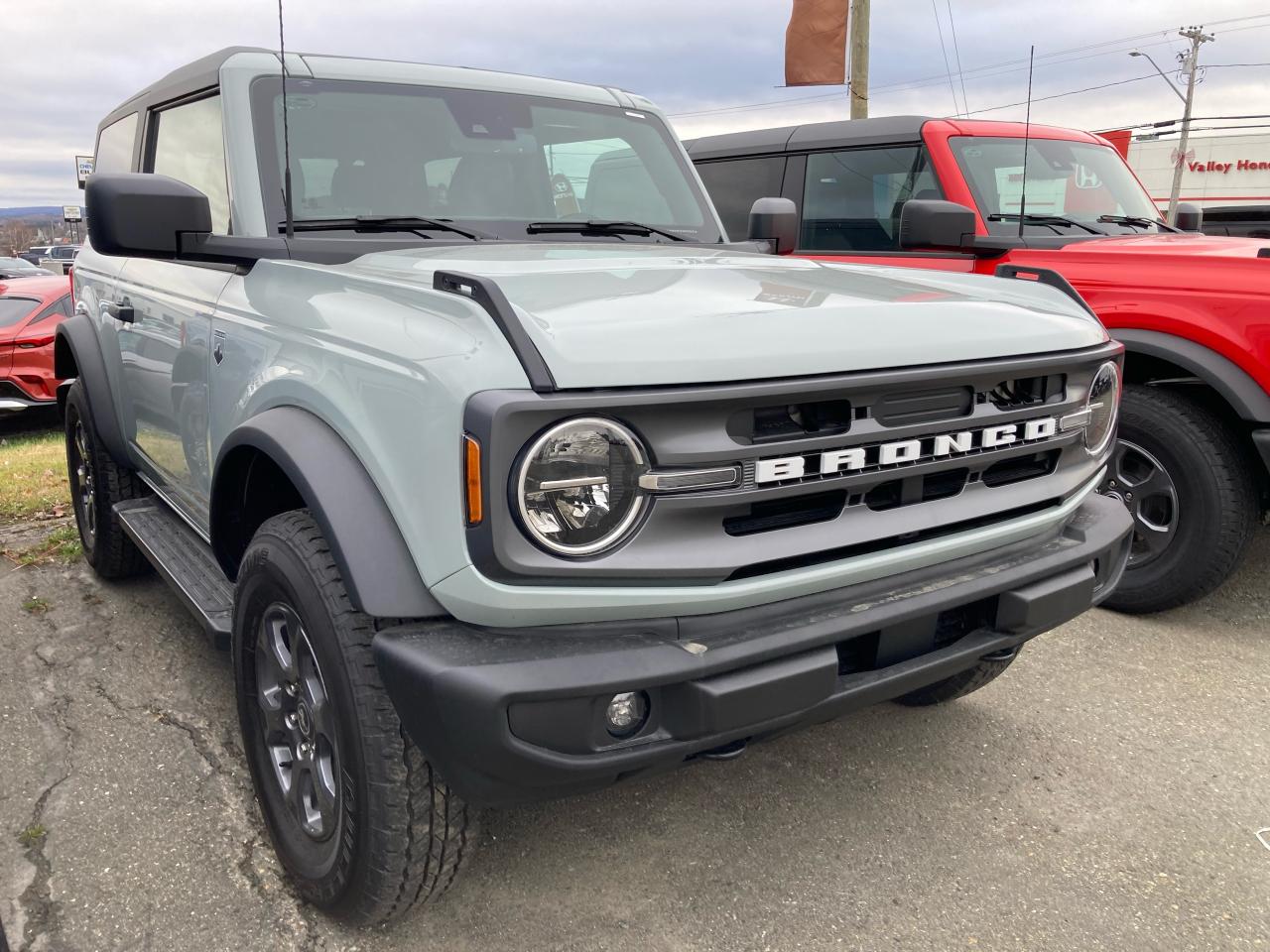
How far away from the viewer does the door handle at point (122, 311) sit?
11.3 ft

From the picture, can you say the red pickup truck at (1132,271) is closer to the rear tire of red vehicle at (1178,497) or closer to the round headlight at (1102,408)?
the rear tire of red vehicle at (1178,497)

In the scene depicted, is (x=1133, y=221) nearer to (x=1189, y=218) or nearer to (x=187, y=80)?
(x=1189, y=218)

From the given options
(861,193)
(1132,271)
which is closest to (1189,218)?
(861,193)

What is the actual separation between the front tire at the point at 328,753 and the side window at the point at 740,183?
389cm

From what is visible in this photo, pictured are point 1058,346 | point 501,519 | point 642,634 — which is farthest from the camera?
point 1058,346

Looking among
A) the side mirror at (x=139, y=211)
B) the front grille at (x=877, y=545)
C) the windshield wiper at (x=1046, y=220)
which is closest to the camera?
the front grille at (x=877, y=545)

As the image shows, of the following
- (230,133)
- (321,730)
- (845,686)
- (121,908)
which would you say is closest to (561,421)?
(845,686)

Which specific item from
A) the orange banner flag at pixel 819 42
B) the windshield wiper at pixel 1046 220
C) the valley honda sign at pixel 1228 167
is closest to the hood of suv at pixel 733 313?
the windshield wiper at pixel 1046 220

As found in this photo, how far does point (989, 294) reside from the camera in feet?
8.08

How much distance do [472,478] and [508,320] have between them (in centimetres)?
29

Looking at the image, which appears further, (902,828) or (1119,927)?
(902,828)

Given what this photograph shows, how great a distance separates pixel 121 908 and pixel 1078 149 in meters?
5.33

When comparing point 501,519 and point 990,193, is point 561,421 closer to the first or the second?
point 501,519

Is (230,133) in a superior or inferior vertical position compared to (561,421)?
superior
